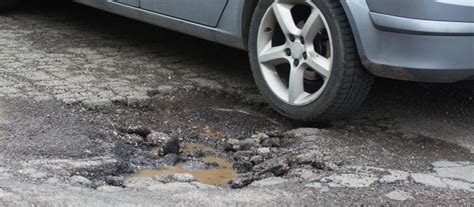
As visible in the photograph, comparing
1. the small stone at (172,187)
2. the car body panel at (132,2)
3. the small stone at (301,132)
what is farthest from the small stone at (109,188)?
the car body panel at (132,2)

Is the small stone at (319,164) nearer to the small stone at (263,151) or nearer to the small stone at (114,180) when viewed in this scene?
the small stone at (263,151)

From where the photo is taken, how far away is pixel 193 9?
15.9 ft

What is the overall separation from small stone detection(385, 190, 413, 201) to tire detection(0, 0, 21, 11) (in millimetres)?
4934

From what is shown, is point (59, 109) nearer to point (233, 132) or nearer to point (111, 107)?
point (111, 107)

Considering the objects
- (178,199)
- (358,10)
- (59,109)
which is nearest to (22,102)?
(59,109)

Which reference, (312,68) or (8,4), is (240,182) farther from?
(8,4)

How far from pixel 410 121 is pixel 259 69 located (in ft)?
3.13

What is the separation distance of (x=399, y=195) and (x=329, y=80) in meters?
0.88

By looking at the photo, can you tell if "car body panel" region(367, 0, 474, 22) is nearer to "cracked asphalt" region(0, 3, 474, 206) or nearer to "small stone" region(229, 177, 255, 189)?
"cracked asphalt" region(0, 3, 474, 206)

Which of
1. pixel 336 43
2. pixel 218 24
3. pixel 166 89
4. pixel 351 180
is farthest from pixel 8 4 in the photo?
pixel 351 180

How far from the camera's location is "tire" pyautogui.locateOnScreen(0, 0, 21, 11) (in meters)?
7.16

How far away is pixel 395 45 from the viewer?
12.4ft

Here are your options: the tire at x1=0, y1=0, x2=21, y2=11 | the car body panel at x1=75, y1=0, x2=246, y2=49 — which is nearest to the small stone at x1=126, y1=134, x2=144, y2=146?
the car body panel at x1=75, y1=0, x2=246, y2=49

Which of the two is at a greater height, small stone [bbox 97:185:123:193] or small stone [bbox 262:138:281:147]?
small stone [bbox 97:185:123:193]
